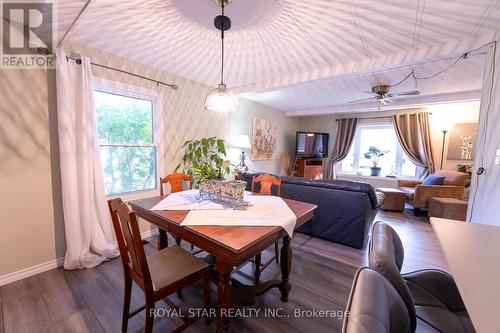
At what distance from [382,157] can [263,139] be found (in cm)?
347

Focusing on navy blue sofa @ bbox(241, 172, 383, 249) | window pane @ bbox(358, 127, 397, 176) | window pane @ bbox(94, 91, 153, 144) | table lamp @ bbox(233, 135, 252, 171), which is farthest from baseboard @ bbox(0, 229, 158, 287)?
window pane @ bbox(358, 127, 397, 176)

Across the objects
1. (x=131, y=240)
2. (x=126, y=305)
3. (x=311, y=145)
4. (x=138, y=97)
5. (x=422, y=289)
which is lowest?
(x=126, y=305)

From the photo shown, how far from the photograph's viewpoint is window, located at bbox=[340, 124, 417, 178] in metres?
5.57

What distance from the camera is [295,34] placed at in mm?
2094

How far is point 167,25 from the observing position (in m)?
1.99

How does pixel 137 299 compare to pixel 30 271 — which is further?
pixel 30 271

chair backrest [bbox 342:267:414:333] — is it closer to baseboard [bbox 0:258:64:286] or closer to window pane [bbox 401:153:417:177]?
baseboard [bbox 0:258:64:286]

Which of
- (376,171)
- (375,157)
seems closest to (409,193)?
(376,171)

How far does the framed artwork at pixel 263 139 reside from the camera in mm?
5070

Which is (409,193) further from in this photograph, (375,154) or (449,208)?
(375,154)

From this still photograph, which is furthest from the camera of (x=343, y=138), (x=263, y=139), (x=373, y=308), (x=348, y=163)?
(x=348, y=163)

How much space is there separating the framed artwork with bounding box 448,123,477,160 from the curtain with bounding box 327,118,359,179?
2085mm

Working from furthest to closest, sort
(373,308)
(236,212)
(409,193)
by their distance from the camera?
(409,193) < (236,212) < (373,308)

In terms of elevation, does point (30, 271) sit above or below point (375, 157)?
below
